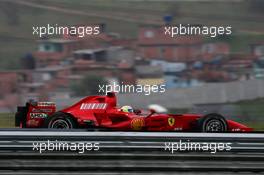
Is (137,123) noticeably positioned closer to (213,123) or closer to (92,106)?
(92,106)

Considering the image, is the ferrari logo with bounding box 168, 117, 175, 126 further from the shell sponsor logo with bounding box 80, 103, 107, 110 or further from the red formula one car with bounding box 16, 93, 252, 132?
the shell sponsor logo with bounding box 80, 103, 107, 110

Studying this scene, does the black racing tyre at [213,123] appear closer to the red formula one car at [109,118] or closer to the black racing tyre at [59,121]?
the red formula one car at [109,118]

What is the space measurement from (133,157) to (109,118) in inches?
84.2

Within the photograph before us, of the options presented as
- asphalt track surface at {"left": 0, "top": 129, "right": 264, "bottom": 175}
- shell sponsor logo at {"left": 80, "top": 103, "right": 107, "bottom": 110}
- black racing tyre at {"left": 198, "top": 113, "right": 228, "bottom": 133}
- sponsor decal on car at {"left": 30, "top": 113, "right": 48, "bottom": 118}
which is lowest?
asphalt track surface at {"left": 0, "top": 129, "right": 264, "bottom": 175}

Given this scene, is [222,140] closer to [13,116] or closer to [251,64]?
[251,64]

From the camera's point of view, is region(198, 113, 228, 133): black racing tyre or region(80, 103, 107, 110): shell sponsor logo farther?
region(80, 103, 107, 110): shell sponsor logo

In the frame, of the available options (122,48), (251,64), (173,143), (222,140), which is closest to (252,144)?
(222,140)

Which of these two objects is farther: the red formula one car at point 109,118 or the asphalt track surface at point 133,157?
the red formula one car at point 109,118

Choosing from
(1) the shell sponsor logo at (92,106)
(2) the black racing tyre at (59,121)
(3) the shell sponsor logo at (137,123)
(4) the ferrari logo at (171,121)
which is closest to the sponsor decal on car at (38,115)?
(2) the black racing tyre at (59,121)

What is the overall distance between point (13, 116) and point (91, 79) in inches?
42.2

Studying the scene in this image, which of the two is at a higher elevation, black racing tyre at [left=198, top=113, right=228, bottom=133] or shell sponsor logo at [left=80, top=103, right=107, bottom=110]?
shell sponsor logo at [left=80, top=103, right=107, bottom=110]

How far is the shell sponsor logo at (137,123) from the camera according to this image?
7.71m

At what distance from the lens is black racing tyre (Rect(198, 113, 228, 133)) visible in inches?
290

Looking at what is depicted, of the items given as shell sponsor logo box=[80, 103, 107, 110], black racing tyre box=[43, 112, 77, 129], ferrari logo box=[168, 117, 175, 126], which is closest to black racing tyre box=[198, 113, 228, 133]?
ferrari logo box=[168, 117, 175, 126]
